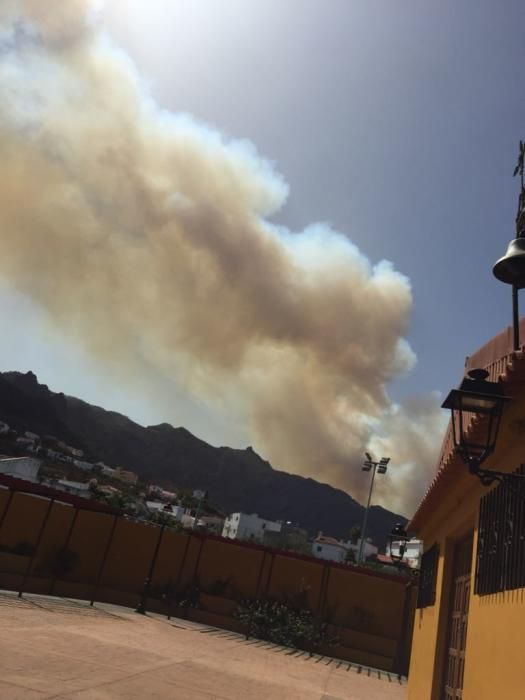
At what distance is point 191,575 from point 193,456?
496 feet

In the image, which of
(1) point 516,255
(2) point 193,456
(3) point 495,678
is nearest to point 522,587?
(3) point 495,678

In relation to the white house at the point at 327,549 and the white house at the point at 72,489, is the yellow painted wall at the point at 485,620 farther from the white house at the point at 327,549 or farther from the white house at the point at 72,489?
the white house at the point at 327,549

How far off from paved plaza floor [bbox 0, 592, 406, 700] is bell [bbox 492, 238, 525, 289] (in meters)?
5.65

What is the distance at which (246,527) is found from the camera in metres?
87.5

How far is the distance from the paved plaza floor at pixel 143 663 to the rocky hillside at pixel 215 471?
402 feet

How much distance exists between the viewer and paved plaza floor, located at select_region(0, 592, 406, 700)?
6.54 metres

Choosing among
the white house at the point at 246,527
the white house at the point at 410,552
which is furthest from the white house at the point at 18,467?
the white house at the point at 246,527

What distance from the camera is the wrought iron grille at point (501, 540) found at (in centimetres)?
387

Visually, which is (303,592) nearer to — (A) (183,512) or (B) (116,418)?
(A) (183,512)

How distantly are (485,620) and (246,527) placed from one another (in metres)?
87.0

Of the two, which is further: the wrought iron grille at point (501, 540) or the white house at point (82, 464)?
the white house at point (82, 464)

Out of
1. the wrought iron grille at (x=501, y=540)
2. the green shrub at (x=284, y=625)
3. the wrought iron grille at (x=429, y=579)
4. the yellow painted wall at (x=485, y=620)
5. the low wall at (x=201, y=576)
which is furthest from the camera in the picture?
the low wall at (x=201, y=576)

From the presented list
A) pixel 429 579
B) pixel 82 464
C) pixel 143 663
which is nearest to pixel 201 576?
pixel 143 663

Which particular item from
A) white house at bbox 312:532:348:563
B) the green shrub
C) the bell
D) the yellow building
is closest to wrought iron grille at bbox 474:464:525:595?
the yellow building
